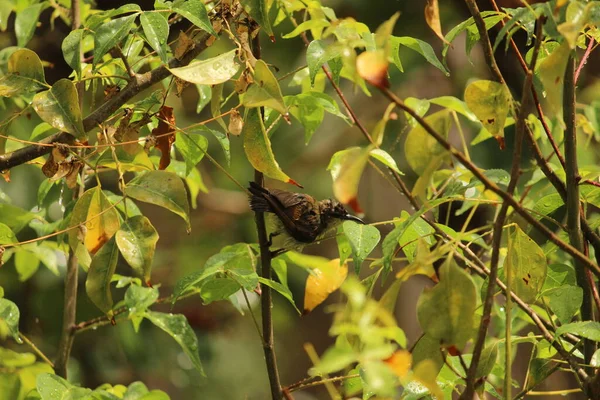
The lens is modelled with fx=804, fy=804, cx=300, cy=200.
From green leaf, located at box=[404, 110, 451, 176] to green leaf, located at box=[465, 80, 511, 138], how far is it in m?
0.09

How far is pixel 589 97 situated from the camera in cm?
212

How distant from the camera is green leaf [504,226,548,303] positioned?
72cm

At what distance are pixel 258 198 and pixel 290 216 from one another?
4.2 inches

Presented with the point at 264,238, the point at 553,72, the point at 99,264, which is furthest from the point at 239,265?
the point at 553,72

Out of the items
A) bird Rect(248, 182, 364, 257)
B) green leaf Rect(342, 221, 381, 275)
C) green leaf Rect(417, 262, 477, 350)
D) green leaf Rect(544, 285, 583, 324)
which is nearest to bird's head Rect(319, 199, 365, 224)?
bird Rect(248, 182, 364, 257)

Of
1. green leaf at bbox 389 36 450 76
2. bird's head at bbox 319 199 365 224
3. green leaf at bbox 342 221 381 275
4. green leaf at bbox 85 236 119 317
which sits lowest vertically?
bird's head at bbox 319 199 365 224

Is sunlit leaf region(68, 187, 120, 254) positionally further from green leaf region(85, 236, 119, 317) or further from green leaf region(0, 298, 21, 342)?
green leaf region(0, 298, 21, 342)

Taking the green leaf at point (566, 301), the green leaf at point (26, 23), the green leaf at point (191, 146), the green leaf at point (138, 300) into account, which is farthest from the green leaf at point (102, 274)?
the green leaf at point (26, 23)

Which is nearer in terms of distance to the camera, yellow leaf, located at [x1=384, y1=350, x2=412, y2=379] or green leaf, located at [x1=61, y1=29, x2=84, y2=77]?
yellow leaf, located at [x1=384, y1=350, x2=412, y2=379]

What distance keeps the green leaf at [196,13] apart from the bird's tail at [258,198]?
0.27m

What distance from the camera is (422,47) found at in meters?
0.91

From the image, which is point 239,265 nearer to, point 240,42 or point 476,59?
point 240,42

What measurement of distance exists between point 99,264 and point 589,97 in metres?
1.67

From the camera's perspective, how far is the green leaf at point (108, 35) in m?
0.79
